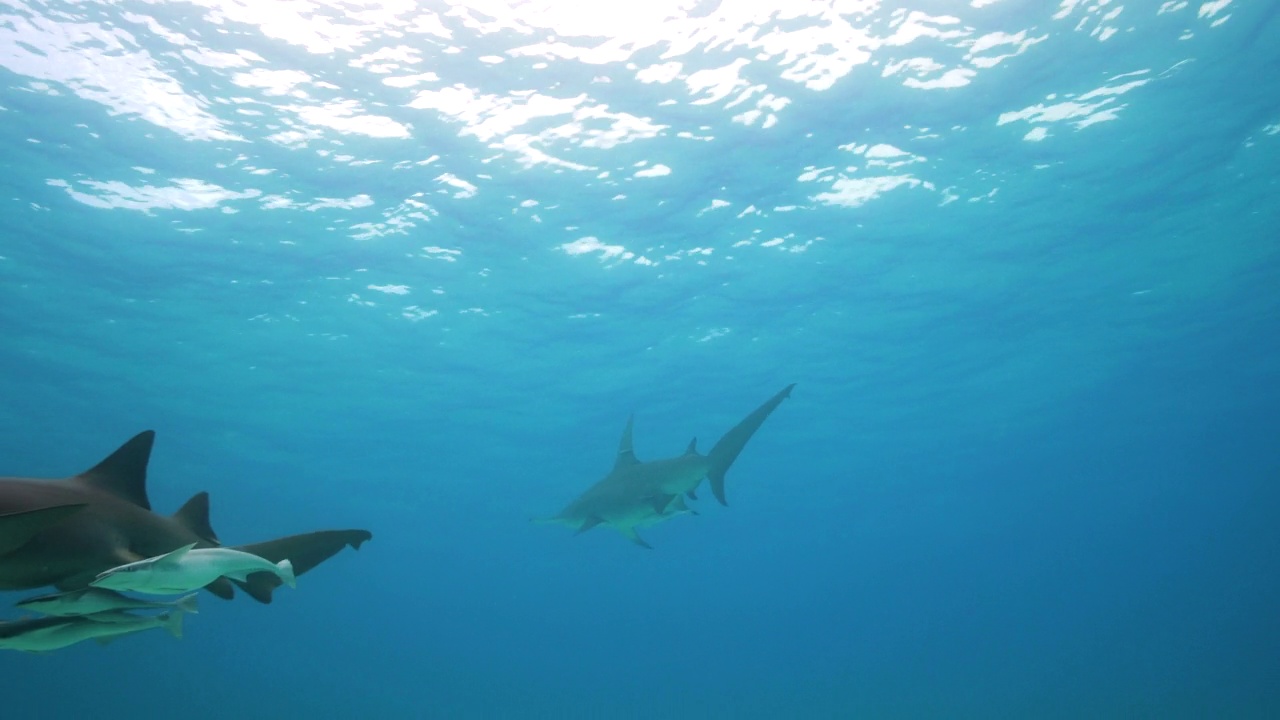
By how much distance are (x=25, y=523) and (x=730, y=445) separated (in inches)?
275

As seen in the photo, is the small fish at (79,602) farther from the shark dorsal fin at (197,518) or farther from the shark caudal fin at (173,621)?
the shark dorsal fin at (197,518)

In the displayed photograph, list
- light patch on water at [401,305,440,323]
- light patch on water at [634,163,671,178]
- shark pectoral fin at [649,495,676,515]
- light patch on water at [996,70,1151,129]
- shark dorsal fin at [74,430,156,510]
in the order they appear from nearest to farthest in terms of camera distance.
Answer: shark dorsal fin at [74,430,156,510] → shark pectoral fin at [649,495,676,515] → light patch on water at [996,70,1151,129] → light patch on water at [634,163,671,178] → light patch on water at [401,305,440,323]

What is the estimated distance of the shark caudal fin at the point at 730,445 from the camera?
7.43 metres

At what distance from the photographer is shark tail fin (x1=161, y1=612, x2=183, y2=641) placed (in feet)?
8.13

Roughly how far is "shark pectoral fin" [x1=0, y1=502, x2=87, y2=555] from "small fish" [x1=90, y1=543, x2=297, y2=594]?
0.21 meters

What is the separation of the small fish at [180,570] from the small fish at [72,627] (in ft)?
0.97

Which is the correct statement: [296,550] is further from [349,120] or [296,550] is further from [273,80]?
[349,120]

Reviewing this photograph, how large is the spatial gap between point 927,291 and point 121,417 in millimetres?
37439

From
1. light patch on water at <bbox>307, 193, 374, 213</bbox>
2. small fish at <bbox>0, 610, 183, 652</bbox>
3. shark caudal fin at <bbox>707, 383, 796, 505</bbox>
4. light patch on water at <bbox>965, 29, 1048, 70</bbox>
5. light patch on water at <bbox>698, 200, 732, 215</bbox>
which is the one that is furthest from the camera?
light patch on water at <bbox>698, 200, 732, 215</bbox>

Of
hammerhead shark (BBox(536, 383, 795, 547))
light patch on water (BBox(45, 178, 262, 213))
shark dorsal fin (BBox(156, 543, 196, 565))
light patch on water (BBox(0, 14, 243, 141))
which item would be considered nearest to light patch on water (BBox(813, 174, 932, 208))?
hammerhead shark (BBox(536, 383, 795, 547))

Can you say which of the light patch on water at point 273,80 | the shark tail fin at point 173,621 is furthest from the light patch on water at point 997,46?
the shark tail fin at point 173,621

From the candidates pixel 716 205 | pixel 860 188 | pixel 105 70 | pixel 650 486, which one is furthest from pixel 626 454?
pixel 105 70

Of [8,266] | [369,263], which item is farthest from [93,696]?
[369,263]

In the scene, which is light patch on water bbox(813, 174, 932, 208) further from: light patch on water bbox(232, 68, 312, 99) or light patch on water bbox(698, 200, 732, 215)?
light patch on water bbox(232, 68, 312, 99)
